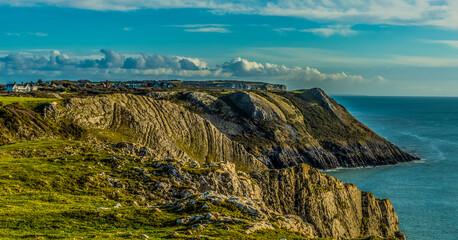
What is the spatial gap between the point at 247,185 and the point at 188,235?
21.5 meters

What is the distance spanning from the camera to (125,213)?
26.0 metres

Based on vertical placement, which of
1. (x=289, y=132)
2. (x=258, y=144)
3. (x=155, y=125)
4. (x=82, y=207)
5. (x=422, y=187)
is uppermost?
(x=155, y=125)

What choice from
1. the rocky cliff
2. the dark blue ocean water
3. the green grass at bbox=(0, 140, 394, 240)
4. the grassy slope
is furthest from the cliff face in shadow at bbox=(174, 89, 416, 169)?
the grassy slope

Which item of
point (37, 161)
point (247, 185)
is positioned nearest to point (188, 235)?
point (247, 185)

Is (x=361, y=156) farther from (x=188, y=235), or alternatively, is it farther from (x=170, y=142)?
(x=188, y=235)

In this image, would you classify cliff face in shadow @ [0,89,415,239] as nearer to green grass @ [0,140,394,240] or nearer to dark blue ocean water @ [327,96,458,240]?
green grass @ [0,140,394,240]

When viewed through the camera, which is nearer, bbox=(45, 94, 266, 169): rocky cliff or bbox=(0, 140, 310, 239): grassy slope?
bbox=(0, 140, 310, 239): grassy slope

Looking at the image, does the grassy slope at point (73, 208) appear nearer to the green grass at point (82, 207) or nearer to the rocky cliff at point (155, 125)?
the green grass at point (82, 207)

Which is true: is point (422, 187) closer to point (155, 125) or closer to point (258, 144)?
point (258, 144)

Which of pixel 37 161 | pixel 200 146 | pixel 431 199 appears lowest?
pixel 431 199

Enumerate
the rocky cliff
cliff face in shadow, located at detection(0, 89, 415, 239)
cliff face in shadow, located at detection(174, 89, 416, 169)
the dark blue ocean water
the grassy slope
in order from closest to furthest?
the grassy slope
cliff face in shadow, located at detection(0, 89, 415, 239)
the dark blue ocean water
the rocky cliff
cliff face in shadow, located at detection(174, 89, 416, 169)

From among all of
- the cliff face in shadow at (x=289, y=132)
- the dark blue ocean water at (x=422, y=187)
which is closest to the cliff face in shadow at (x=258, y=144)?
the cliff face in shadow at (x=289, y=132)

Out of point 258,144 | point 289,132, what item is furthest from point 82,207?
point 289,132

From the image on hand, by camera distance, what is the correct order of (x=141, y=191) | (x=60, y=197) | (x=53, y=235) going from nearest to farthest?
(x=53, y=235)
(x=60, y=197)
(x=141, y=191)
